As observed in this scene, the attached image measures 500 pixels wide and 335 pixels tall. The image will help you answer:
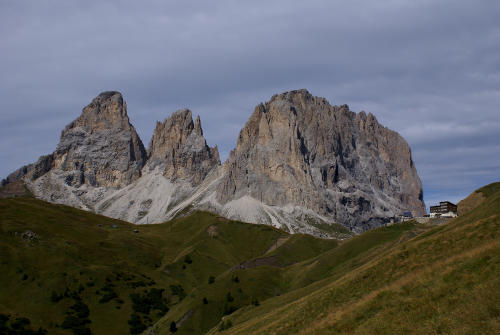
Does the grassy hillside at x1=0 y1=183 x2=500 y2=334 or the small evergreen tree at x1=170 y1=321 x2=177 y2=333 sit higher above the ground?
the grassy hillside at x1=0 y1=183 x2=500 y2=334

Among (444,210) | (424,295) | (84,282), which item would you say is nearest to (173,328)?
(84,282)

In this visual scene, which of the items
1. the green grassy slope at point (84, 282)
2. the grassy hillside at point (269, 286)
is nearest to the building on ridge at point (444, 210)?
the grassy hillside at point (269, 286)

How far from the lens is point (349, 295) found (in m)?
50.9

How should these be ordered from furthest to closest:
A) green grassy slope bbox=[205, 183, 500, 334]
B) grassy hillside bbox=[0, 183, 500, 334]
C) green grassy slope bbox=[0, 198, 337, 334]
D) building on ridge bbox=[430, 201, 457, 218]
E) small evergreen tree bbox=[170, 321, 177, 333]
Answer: building on ridge bbox=[430, 201, 457, 218] → green grassy slope bbox=[0, 198, 337, 334] → small evergreen tree bbox=[170, 321, 177, 333] → grassy hillside bbox=[0, 183, 500, 334] → green grassy slope bbox=[205, 183, 500, 334]

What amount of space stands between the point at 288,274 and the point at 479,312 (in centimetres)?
10569

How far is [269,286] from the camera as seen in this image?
412ft

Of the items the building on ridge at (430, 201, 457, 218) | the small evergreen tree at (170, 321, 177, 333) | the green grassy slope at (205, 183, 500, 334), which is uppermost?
the building on ridge at (430, 201, 457, 218)

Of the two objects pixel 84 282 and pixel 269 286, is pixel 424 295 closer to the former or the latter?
pixel 269 286

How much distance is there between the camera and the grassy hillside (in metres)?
36.5

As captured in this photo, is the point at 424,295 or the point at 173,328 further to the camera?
the point at 173,328

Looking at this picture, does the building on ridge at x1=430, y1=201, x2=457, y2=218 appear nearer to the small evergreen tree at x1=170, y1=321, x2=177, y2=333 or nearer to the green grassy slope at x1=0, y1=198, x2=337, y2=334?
the green grassy slope at x1=0, y1=198, x2=337, y2=334

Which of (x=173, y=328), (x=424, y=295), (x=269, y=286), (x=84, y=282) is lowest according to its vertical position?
(x=173, y=328)

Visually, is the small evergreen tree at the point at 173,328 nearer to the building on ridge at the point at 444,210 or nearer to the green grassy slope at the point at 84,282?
the green grassy slope at the point at 84,282

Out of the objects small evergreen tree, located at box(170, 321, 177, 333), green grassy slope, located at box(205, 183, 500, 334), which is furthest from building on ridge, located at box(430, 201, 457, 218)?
green grassy slope, located at box(205, 183, 500, 334)
